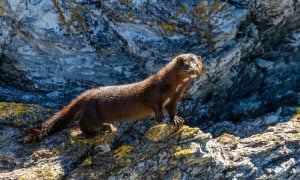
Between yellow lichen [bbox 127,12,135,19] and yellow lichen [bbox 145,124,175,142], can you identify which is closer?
yellow lichen [bbox 145,124,175,142]

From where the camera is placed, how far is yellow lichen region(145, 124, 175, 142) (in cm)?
1144

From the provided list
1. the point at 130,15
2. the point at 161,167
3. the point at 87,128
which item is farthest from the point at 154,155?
the point at 130,15

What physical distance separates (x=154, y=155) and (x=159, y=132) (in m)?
0.46

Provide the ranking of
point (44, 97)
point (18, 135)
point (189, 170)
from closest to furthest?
point (189, 170) < point (18, 135) < point (44, 97)

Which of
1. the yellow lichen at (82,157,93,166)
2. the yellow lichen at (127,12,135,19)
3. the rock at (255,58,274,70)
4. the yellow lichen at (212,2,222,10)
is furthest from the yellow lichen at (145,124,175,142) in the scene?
the rock at (255,58,274,70)

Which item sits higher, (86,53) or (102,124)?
(86,53)

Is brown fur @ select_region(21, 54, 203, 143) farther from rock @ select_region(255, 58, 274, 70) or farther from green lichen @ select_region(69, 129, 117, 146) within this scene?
rock @ select_region(255, 58, 274, 70)

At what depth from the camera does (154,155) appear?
11227mm

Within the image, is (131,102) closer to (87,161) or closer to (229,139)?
(87,161)

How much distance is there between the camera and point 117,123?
12.5 m

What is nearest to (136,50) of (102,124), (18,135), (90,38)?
(90,38)

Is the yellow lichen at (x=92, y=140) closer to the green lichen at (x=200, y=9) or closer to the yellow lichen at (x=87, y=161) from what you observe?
the yellow lichen at (x=87, y=161)

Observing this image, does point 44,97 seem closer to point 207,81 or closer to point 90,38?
point 90,38

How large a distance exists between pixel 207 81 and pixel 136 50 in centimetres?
144
